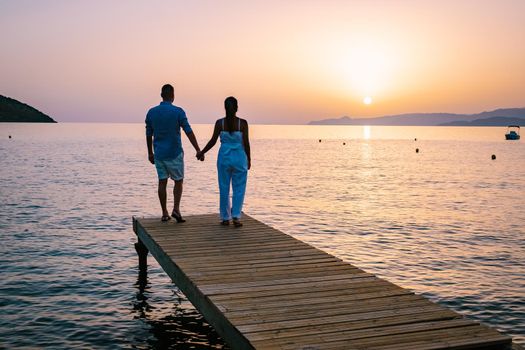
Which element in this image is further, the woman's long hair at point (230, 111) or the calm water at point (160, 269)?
the calm water at point (160, 269)

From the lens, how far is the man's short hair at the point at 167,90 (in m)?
10.5

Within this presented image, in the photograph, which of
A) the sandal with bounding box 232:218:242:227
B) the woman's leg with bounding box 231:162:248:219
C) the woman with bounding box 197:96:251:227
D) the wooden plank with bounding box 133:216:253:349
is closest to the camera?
the wooden plank with bounding box 133:216:253:349

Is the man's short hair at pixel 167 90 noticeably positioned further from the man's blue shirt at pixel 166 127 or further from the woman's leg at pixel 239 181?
the woman's leg at pixel 239 181

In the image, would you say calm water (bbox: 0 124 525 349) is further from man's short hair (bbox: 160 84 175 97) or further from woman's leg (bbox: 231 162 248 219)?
man's short hair (bbox: 160 84 175 97)

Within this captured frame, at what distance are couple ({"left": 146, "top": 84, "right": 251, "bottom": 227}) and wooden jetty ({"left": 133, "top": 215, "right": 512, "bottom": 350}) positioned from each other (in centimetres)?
140

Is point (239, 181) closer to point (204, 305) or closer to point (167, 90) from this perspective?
point (167, 90)

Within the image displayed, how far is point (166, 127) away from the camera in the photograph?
10.6 m

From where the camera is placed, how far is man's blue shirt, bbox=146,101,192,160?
10.6 metres

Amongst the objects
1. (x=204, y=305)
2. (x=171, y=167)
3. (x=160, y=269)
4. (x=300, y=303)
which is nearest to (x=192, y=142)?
(x=171, y=167)

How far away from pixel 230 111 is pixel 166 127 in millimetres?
1500

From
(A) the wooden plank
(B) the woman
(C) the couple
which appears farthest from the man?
(A) the wooden plank

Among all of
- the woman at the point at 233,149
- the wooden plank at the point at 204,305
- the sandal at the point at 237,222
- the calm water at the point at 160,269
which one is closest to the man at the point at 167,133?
the woman at the point at 233,149

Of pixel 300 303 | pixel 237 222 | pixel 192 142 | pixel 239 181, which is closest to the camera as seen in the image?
pixel 300 303

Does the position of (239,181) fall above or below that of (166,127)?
below
